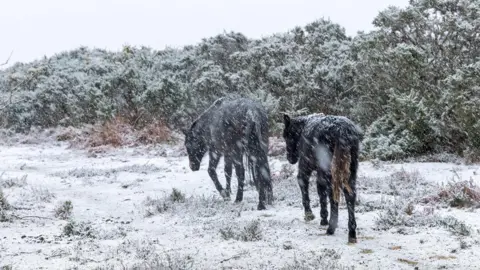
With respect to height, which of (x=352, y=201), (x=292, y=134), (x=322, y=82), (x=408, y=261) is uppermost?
(x=322, y=82)

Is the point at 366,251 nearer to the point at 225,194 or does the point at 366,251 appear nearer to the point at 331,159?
the point at 331,159

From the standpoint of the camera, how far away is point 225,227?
6.86 m

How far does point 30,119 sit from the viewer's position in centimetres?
2083

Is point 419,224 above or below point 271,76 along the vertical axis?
below

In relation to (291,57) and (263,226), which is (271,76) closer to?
(291,57)

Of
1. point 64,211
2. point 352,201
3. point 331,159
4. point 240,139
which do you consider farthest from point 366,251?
point 64,211

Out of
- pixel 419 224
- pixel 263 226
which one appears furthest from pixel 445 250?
pixel 263 226

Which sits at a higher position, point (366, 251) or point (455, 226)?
point (455, 226)

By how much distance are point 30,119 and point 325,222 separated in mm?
16496

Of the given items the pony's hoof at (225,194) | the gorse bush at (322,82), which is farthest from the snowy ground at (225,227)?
the gorse bush at (322,82)

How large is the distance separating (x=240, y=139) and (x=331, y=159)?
2.48m

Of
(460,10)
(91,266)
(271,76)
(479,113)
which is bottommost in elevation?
(91,266)

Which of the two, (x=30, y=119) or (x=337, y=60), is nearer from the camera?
(x=337, y=60)

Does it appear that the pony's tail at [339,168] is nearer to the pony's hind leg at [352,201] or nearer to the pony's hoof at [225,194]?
the pony's hind leg at [352,201]
